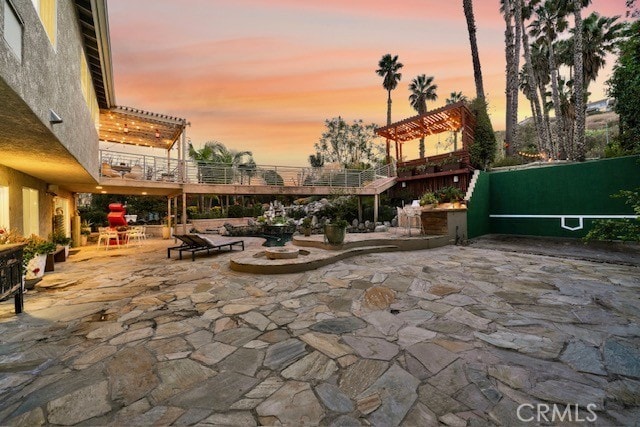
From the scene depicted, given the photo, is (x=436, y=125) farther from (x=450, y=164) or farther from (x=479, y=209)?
(x=479, y=209)

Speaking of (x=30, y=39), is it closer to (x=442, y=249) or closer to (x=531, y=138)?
(x=442, y=249)

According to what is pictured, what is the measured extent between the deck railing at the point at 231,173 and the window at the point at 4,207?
17.6 ft

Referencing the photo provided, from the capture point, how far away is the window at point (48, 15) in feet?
11.8

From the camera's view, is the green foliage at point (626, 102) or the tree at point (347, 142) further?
the tree at point (347, 142)

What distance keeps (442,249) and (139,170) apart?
12.8 metres

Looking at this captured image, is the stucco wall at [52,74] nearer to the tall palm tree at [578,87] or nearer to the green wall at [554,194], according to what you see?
the green wall at [554,194]

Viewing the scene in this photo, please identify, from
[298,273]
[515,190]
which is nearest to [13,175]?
[298,273]

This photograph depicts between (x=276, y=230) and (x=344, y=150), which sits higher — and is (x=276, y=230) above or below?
below

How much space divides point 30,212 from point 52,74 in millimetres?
5705

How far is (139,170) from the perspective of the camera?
11.9m

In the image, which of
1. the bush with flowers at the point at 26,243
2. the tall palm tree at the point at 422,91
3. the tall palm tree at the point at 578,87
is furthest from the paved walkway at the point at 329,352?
the tall palm tree at the point at 422,91

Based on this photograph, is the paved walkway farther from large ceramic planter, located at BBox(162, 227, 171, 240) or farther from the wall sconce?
large ceramic planter, located at BBox(162, 227, 171, 240)

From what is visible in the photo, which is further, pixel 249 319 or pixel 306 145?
pixel 306 145

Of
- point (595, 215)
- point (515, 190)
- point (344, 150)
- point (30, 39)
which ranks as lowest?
point (595, 215)
